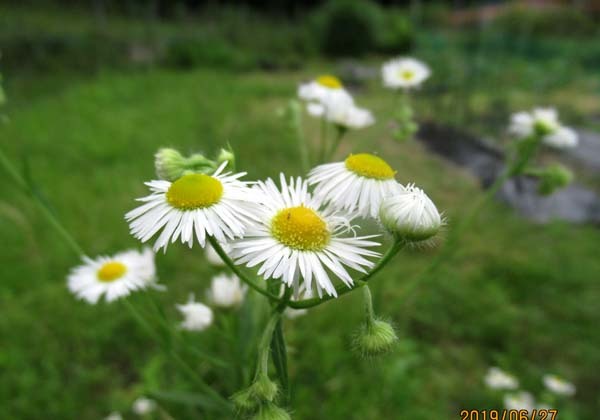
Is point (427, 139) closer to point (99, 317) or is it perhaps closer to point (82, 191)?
point (82, 191)

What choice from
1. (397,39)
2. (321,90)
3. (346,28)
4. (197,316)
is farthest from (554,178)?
(397,39)

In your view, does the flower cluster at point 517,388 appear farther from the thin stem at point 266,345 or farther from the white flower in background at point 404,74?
the thin stem at point 266,345

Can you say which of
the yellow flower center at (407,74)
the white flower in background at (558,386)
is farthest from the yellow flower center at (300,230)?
the white flower in background at (558,386)

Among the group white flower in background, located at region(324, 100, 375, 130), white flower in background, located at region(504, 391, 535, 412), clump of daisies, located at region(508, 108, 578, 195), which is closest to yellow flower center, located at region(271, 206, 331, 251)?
white flower in background, located at region(324, 100, 375, 130)

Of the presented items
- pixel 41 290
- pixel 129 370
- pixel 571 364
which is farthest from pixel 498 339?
pixel 41 290

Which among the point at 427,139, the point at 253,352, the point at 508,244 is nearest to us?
the point at 253,352

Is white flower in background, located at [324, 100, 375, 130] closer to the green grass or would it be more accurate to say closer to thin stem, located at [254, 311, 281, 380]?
the green grass
